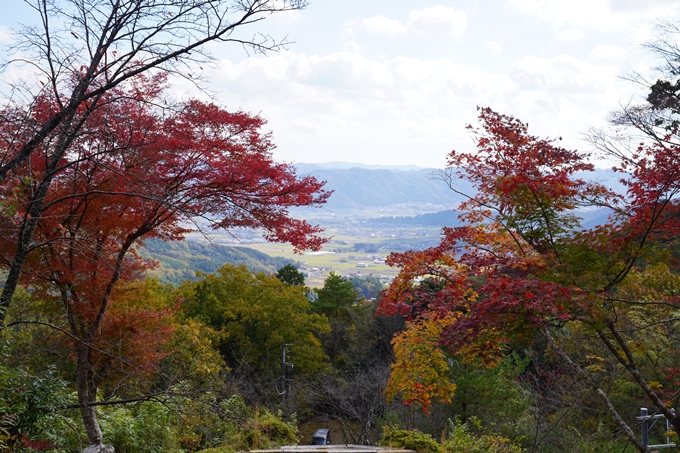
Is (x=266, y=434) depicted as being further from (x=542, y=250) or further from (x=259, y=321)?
(x=259, y=321)

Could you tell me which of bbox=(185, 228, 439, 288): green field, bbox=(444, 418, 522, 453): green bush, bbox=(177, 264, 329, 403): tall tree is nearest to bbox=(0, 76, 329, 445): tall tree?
bbox=(444, 418, 522, 453): green bush

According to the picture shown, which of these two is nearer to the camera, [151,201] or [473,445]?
[151,201]

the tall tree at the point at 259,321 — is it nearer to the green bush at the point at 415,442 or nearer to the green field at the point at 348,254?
the green bush at the point at 415,442

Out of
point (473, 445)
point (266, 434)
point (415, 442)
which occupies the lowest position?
point (473, 445)

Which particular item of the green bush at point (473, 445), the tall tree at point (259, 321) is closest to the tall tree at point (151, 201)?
the green bush at point (473, 445)

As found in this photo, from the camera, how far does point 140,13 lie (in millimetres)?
3910

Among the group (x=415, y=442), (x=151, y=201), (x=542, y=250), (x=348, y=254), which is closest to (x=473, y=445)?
(x=415, y=442)

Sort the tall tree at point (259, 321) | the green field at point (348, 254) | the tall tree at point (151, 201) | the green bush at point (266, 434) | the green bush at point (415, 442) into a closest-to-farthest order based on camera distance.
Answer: the tall tree at point (151, 201)
the green bush at point (415, 442)
the green bush at point (266, 434)
the tall tree at point (259, 321)
the green field at point (348, 254)

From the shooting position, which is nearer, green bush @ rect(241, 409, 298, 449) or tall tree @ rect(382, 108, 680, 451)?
tall tree @ rect(382, 108, 680, 451)

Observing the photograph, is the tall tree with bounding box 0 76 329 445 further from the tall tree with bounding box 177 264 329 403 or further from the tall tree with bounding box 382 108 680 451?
the tall tree with bounding box 177 264 329 403

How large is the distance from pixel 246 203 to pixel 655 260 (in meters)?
4.59

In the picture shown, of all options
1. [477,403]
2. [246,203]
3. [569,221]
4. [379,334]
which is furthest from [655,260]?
[379,334]

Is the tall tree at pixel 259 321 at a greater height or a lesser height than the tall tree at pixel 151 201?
lesser

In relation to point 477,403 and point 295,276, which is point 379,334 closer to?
point 295,276
